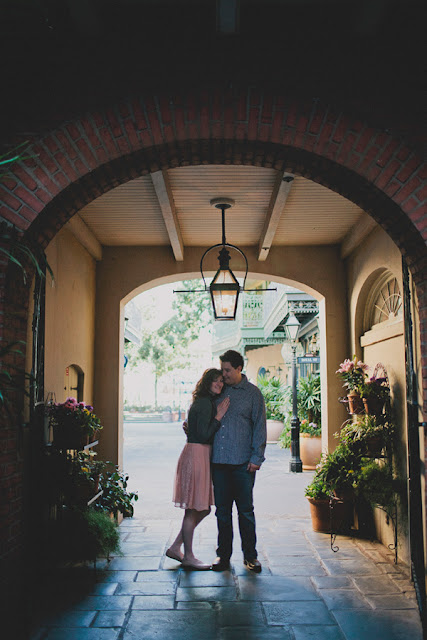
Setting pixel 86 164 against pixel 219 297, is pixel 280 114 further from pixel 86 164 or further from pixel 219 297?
pixel 219 297

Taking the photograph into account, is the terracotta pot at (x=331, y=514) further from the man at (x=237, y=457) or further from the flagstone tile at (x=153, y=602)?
the flagstone tile at (x=153, y=602)

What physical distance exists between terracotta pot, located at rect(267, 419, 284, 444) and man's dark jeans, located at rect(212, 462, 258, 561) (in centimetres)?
1243

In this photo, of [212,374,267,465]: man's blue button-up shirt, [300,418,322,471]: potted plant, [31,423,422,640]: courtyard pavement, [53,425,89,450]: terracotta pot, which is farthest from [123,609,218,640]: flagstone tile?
[300,418,322,471]: potted plant

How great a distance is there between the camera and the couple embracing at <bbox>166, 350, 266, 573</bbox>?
17.5 feet

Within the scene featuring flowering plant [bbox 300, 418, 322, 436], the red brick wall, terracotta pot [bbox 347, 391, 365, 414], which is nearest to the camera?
the red brick wall

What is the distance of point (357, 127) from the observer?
410 centimetres

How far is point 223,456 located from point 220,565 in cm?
103

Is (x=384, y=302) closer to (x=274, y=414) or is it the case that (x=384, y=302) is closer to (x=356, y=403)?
(x=356, y=403)

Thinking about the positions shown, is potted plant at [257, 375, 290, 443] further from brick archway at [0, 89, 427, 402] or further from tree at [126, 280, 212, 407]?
tree at [126, 280, 212, 407]

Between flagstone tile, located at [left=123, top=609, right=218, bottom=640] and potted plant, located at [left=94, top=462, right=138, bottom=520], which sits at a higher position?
potted plant, located at [left=94, top=462, right=138, bottom=520]

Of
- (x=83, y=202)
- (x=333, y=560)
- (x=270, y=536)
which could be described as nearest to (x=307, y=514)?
(x=270, y=536)

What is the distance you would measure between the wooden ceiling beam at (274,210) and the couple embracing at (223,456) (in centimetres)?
178

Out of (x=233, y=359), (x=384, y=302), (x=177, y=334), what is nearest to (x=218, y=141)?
(x=233, y=359)

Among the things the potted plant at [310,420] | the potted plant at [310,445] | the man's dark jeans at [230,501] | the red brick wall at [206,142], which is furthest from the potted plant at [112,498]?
the potted plant at [310,445]
